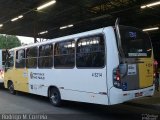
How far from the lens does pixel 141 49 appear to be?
9.59 m

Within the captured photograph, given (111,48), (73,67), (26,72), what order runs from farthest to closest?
(26,72)
(73,67)
(111,48)

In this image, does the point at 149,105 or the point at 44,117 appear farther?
the point at 149,105

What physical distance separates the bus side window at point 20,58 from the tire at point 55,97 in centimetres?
323

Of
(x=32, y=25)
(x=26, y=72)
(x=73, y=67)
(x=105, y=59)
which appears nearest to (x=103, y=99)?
(x=105, y=59)

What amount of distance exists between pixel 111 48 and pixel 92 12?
15239 millimetres

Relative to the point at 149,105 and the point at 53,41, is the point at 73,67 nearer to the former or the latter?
the point at 53,41

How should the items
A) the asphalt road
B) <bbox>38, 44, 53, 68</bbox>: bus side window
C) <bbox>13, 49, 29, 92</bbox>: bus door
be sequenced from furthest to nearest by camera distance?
<bbox>13, 49, 29, 92</bbox>: bus door
<bbox>38, 44, 53, 68</bbox>: bus side window
the asphalt road

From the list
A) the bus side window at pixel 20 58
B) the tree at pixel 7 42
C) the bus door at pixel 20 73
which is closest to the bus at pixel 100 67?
the bus door at pixel 20 73

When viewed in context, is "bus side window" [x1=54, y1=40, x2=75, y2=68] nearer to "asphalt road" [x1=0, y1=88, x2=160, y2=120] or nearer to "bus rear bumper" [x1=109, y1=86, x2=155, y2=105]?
"asphalt road" [x1=0, y1=88, x2=160, y2=120]

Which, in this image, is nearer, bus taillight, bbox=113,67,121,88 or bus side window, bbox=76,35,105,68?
bus taillight, bbox=113,67,121,88

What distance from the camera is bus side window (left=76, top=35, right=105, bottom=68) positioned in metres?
9.06

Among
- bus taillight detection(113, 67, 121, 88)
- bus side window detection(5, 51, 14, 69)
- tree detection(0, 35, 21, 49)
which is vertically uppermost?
tree detection(0, 35, 21, 49)

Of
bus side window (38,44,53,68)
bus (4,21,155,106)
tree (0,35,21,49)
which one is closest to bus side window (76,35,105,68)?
bus (4,21,155,106)

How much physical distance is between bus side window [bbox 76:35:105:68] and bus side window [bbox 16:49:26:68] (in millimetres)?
5187
